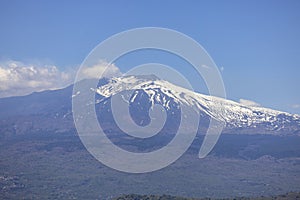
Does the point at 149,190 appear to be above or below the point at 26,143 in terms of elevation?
below

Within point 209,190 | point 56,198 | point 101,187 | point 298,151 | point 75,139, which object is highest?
point 298,151

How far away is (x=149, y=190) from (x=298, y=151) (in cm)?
8649

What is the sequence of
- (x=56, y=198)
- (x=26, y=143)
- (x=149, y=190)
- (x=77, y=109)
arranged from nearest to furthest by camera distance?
(x=56, y=198) → (x=149, y=190) → (x=26, y=143) → (x=77, y=109)

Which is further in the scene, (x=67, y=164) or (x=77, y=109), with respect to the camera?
(x=77, y=109)

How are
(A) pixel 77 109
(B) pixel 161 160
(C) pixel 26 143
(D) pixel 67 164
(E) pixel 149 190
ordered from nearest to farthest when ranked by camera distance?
(E) pixel 149 190 → (B) pixel 161 160 → (D) pixel 67 164 → (C) pixel 26 143 → (A) pixel 77 109

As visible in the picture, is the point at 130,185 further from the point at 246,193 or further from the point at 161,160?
the point at 246,193

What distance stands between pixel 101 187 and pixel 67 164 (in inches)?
1174

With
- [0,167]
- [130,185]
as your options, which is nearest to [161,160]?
[130,185]

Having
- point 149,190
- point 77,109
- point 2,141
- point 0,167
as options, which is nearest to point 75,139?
point 77,109

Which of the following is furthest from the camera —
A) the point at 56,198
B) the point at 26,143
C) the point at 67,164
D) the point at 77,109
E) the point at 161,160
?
the point at 77,109

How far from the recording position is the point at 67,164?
147625mm

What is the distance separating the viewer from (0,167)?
13900 centimetres

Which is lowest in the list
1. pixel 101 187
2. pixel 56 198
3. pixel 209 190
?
pixel 56 198

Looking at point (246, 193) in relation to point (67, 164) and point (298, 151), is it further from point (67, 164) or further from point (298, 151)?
point (298, 151)
